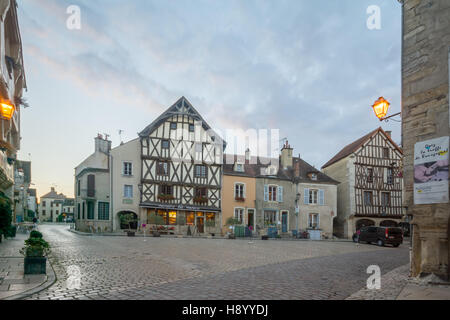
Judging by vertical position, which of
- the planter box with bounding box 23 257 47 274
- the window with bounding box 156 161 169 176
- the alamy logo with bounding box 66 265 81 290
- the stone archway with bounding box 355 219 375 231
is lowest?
the stone archway with bounding box 355 219 375 231

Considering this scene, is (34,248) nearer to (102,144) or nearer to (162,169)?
(162,169)

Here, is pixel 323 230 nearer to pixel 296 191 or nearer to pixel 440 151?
pixel 296 191

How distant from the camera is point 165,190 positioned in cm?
2481

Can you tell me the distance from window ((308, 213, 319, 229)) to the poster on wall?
857 inches

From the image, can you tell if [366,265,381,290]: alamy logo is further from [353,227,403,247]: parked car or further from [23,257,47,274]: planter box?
[353,227,403,247]: parked car

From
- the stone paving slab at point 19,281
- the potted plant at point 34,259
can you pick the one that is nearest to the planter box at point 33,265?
the potted plant at point 34,259

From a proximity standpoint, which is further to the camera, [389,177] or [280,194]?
[389,177]

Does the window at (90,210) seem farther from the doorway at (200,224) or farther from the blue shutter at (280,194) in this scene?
the blue shutter at (280,194)

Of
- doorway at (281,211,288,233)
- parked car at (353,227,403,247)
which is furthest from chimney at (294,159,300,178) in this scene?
parked car at (353,227,403,247)

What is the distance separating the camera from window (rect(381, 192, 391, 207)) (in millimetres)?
27688

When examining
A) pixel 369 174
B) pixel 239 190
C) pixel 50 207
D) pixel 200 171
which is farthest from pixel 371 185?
pixel 50 207

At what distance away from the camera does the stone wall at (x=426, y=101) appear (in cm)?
617

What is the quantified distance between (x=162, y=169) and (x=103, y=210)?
5.36 meters
